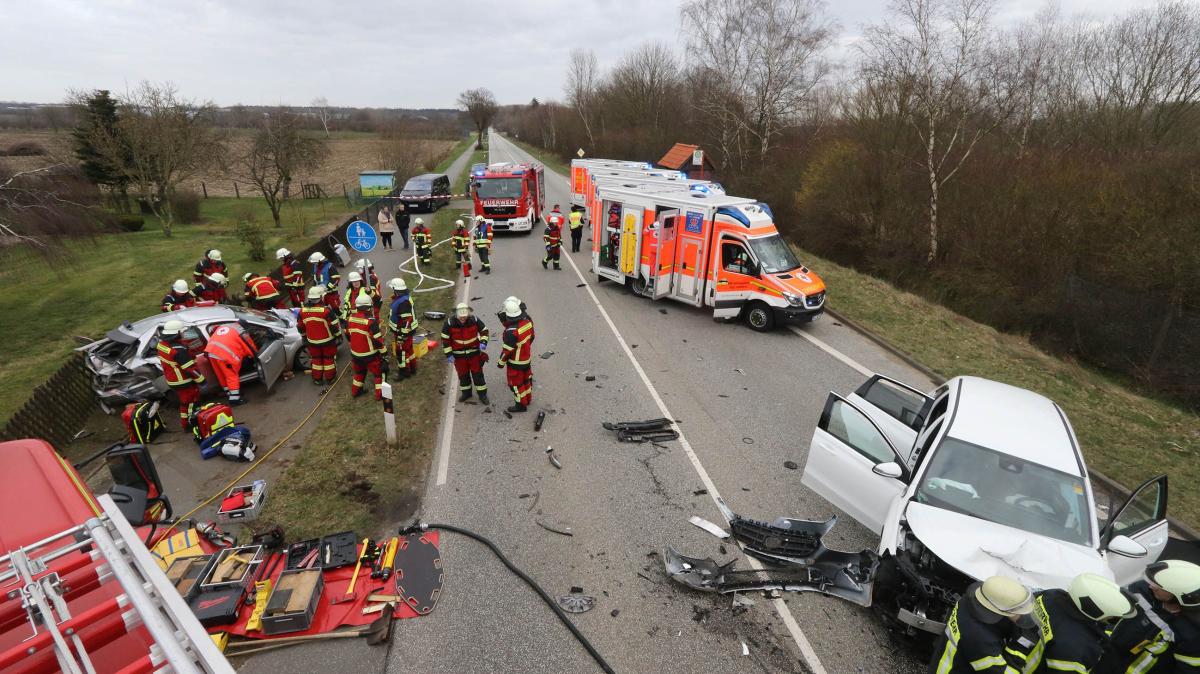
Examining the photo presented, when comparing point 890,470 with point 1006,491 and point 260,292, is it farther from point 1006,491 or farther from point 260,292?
point 260,292

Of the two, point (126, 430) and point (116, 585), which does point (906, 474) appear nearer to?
point (116, 585)

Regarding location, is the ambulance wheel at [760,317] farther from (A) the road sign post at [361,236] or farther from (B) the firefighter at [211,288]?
(B) the firefighter at [211,288]

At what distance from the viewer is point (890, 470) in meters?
5.20

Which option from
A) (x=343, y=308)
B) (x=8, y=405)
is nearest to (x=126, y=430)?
(x=8, y=405)

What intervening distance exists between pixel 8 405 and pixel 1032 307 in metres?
21.9

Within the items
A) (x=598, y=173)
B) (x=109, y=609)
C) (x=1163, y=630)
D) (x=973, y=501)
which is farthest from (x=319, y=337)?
(x=598, y=173)

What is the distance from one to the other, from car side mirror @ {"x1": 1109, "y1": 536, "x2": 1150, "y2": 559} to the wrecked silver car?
1072 centimetres

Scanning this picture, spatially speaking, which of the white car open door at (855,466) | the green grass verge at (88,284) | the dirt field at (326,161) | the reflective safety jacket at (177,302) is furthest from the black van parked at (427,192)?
the white car open door at (855,466)

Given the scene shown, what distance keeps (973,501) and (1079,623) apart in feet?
5.66

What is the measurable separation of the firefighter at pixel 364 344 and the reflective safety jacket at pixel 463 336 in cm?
120

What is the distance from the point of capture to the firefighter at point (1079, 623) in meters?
3.08

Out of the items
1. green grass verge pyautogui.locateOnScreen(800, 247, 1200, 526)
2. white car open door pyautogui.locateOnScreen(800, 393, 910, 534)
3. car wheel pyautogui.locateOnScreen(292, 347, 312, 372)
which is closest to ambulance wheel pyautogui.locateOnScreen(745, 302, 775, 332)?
green grass verge pyautogui.locateOnScreen(800, 247, 1200, 526)

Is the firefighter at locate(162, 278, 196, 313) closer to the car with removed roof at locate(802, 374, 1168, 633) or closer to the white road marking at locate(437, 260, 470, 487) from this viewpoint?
the white road marking at locate(437, 260, 470, 487)

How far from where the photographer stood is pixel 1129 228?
12.5 meters
